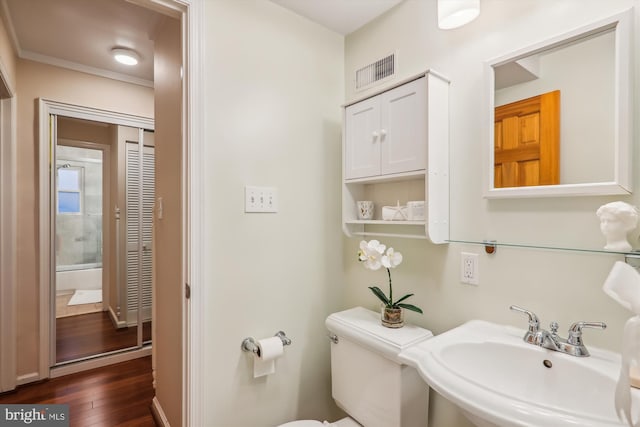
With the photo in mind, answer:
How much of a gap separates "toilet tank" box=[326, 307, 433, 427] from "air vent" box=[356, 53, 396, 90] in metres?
1.26

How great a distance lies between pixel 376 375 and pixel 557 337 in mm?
682

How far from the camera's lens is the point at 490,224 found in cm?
125

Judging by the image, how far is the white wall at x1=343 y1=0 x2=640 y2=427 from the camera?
1.02 meters

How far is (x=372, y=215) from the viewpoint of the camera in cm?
168

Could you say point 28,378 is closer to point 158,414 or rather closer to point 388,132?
point 158,414

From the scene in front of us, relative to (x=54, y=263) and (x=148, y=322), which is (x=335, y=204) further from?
(x=148, y=322)

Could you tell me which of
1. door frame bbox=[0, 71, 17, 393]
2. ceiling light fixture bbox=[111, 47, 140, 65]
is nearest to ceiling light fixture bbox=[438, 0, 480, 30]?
ceiling light fixture bbox=[111, 47, 140, 65]

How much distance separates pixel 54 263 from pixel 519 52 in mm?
3311

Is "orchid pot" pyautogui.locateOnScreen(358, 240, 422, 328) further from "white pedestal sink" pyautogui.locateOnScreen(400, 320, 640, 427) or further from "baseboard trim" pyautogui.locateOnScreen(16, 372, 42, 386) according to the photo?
"baseboard trim" pyautogui.locateOnScreen(16, 372, 42, 386)

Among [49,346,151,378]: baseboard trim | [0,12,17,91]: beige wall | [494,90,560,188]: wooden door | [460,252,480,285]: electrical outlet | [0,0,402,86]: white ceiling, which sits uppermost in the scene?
[0,0,402,86]: white ceiling

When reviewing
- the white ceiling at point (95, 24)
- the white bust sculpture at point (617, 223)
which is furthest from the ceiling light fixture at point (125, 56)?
the white bust sculpture at point (617, 223)

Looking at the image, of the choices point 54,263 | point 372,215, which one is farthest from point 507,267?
point 54,263

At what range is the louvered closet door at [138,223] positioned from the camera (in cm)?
310

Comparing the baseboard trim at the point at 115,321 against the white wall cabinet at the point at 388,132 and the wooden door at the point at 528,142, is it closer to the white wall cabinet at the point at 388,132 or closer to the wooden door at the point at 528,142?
the white wall cabinet at the point at 388,132
